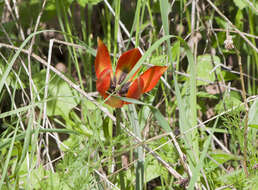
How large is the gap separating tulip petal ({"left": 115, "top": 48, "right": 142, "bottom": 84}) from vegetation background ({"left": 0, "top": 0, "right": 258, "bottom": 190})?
0.09 meters

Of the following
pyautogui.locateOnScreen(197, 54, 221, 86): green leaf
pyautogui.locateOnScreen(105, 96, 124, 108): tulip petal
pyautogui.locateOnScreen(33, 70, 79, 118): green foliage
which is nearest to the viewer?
pyautogui.locateOnScreen(105, 96, 124, 108): tulip petal

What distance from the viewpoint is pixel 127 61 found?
1.01m

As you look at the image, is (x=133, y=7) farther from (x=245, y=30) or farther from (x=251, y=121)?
(x=251, y=121)

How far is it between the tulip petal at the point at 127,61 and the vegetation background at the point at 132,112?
90 mm

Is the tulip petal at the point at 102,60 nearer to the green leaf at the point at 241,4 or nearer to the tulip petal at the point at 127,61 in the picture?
the tulip petal at the point at 127,61

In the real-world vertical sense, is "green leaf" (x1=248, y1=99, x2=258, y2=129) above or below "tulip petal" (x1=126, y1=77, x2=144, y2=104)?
below

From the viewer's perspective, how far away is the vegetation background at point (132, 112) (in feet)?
2.99

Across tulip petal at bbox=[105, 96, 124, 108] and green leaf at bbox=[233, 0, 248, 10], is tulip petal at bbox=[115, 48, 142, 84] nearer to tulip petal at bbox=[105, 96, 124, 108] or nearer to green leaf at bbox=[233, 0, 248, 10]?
tulip petal at bbox=[105, 96, 124, 108]

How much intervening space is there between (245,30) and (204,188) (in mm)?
1057

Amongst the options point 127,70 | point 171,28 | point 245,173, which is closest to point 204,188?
point 245,173

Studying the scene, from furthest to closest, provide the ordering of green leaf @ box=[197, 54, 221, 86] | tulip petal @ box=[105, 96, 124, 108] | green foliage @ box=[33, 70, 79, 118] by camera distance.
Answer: green leaf @ box=[197, 54, 221, 86]
green foliage @ box=[33, 70, 79, 118]
tulip petal @ box=[105, 96, 124, 108]

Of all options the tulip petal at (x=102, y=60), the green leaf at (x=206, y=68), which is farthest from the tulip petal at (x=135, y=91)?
the green leaf at (x=206, y=68)

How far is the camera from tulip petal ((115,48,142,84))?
99cm

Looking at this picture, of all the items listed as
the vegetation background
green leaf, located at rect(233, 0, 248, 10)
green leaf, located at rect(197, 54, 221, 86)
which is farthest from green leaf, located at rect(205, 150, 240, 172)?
green leaf, located at rect(233, 0, 248, 10)
